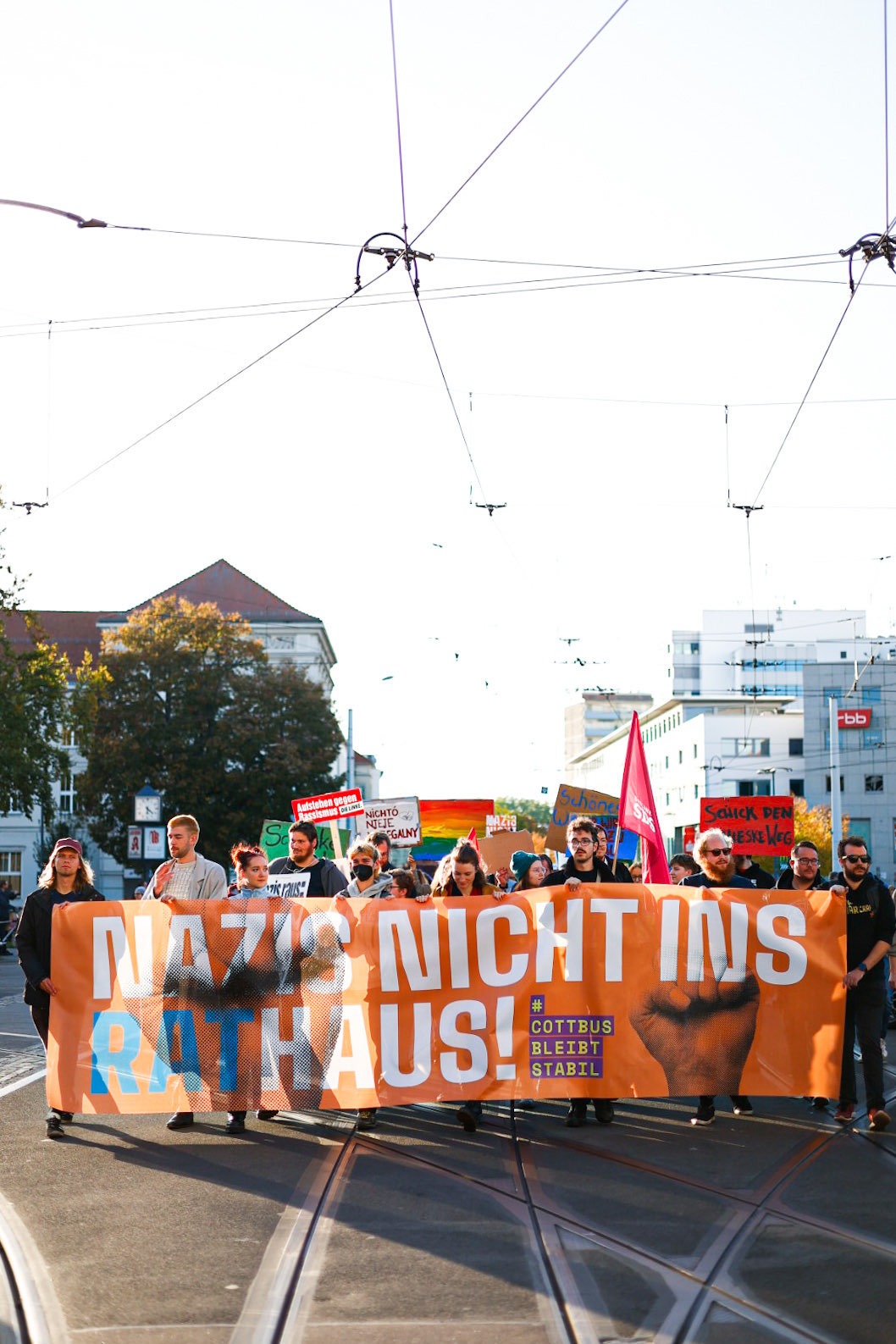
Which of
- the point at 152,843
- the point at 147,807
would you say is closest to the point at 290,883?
the point at 152,843

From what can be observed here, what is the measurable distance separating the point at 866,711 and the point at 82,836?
42.7 metres

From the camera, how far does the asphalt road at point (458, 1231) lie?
5.72m

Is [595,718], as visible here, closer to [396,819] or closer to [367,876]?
[396,819]

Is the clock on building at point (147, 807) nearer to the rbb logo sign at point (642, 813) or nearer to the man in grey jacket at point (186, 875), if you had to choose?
the rbb logo sign at point (642, 813)

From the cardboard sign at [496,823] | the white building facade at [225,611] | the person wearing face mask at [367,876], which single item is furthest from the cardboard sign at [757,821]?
the white building facade at [225,611]

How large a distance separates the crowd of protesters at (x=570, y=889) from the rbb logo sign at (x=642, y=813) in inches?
43.9

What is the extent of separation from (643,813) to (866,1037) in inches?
118

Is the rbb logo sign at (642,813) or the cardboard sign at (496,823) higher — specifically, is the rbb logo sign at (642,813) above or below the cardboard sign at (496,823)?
above

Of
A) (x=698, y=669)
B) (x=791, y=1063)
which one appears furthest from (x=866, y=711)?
(x=791, y=1063)

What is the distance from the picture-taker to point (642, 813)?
503 inches

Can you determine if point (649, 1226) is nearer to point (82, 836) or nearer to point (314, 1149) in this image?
point (314, 1149)

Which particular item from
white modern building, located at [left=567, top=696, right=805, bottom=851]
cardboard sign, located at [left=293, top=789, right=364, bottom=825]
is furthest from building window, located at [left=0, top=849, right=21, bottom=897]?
cardboard sign, located at [left=293, top=789, right=364, bottom=825]

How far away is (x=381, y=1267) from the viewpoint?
6461 millimetres

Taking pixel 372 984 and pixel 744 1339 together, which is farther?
pixel 372 984
